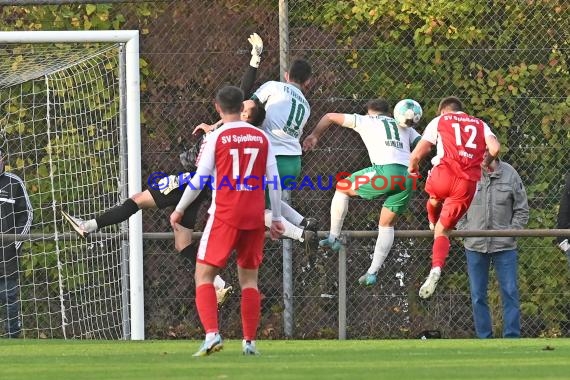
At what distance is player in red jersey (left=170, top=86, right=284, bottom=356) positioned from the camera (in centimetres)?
1051

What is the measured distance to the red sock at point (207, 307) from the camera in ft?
34.6

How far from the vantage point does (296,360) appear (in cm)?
1059

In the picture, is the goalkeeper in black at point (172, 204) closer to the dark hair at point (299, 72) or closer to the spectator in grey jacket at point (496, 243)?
the dark hair at point (299, 72)

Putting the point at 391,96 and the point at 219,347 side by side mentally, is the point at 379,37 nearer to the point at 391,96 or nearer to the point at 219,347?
the point at 391,96

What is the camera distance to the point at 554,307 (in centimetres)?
1570

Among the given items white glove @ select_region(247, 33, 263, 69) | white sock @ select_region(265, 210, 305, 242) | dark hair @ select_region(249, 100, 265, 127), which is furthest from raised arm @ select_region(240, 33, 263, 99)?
white sock @ select_region(265, 210, 305, 242)

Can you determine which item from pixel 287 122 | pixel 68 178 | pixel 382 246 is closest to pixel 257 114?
pixel 287 122

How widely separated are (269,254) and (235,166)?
5.15 meters

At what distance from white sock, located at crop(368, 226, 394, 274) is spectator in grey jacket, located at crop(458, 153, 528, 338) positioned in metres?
0.98

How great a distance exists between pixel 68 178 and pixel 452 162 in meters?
3.96

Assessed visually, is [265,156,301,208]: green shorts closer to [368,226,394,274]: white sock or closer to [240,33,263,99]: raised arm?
[240,33,263,99]: raised arm

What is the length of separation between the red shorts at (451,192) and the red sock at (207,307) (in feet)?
11.9

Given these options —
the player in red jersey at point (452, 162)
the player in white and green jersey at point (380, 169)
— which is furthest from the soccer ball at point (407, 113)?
the player in red jersey at point (452, 162)

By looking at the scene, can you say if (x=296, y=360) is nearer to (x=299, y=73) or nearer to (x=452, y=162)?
(x=452, y=162)
